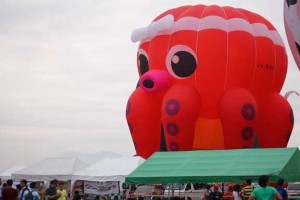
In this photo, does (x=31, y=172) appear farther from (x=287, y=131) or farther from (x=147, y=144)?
(x=287, y=131)

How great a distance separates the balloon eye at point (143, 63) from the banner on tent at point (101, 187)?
5064mm

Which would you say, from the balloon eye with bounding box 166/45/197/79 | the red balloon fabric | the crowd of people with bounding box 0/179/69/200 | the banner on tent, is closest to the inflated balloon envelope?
the balloon eye with bounding box 166/45/197/79

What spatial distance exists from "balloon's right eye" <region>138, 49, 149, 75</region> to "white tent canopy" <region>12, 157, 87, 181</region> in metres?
4.36

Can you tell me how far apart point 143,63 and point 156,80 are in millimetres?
2067

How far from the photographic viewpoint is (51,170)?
2311 centimetres

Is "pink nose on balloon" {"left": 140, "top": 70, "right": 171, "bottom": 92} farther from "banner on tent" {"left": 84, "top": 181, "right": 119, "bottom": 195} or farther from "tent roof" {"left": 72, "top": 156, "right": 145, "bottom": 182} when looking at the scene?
"banner on tent" {"left": 84, "top": 181, "right": 119, "bottom": 195}

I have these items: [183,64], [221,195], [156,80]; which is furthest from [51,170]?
[221,195]

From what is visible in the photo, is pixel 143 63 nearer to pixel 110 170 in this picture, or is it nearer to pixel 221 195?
pixel 110 170

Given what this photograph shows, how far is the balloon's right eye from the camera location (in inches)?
977

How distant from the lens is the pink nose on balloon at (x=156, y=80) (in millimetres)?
23270

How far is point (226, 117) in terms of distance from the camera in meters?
22.6

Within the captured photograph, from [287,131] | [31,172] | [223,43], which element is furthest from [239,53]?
[31,172]

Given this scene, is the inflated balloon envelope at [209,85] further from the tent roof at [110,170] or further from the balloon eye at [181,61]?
the tent roof at [110,170]

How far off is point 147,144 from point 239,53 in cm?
477
